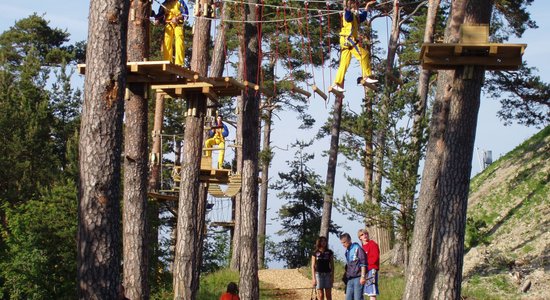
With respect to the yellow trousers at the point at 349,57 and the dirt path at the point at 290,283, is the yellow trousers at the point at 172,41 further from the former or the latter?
the dirt path at the point at 290,283

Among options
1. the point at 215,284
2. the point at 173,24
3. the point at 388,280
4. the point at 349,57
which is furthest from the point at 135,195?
the point at 388,280

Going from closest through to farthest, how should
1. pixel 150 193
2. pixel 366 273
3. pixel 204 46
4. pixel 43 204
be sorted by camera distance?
pixel 366 273 → pixel 204 46 → pixel 43 204 → pixel 150 193

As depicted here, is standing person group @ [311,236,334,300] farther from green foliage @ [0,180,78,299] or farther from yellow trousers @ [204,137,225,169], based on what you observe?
yellow trousers @ [204,137,225,169]

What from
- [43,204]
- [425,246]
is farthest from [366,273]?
[43,204]

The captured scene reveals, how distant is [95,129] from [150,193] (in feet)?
41.1

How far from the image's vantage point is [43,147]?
28.5m

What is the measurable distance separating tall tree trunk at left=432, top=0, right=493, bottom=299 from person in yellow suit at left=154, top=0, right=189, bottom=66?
5.22 meters

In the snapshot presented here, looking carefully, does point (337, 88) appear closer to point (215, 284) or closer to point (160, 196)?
point (160, 196)

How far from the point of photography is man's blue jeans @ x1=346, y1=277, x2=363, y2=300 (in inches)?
566

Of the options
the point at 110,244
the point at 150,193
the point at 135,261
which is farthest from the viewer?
the point at 150,193

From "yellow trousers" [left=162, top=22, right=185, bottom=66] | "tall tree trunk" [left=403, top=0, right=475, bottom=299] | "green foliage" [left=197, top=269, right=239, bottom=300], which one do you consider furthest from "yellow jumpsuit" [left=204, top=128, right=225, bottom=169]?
"tall tree trunk" [left=403, top=0, right=475, bottom=299]

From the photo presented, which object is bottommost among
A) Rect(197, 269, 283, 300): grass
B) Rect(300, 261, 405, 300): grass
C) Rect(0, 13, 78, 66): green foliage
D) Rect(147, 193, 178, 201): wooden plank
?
Rect(197, 269, 283, 300): grass

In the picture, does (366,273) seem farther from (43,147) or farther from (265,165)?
(265,165)

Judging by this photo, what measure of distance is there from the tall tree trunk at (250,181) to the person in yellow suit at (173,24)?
1.48 meters
